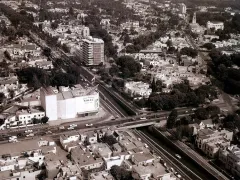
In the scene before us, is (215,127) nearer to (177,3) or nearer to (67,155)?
(67,155)

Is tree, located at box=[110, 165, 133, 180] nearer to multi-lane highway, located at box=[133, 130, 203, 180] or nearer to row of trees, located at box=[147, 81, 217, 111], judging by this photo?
multi-lane highway, located at box=[133, 130, 203, 180]

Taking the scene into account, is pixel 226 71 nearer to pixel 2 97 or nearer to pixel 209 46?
pixel 209 46

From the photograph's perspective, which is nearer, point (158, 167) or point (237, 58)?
point (158, 167)

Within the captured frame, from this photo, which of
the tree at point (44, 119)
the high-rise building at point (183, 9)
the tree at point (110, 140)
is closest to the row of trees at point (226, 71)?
the tree at point (110, 140)

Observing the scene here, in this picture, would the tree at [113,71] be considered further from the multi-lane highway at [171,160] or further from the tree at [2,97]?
the multi-lane highway at [171,160]

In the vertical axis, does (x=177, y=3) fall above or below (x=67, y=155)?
above

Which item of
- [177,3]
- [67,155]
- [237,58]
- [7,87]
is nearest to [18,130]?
[67,155]

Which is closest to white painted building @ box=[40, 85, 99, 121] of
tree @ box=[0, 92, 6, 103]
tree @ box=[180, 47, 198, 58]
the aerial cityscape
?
the aerial cityscape
